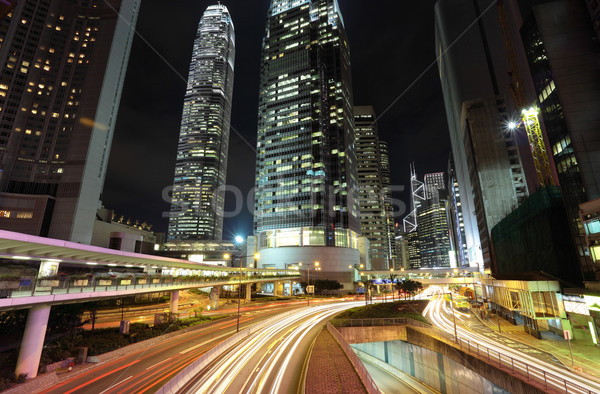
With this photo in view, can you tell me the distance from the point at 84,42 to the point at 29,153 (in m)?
52.3

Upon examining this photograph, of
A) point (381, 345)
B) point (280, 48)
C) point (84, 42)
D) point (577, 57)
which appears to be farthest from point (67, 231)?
point (577, 57)

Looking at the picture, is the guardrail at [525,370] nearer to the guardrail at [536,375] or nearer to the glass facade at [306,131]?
the guardrail at [536,375]

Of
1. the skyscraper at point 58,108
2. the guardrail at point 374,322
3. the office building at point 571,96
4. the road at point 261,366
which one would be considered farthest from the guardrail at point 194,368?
the skyscraper at point 58,108

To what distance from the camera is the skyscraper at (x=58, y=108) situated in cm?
9150

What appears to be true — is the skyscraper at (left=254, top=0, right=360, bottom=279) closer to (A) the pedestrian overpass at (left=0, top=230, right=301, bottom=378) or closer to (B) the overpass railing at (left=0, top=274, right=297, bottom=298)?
(B) the overpass railing at (left=0, top=274, right=297, bottom=298)

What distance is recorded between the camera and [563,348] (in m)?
30.4

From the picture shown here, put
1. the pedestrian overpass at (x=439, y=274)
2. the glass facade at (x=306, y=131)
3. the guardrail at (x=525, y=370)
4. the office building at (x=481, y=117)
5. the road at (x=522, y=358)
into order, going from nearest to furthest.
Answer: the guardrail at (x=525, y=370) → the road at (x=522, y=358) → the office building at (x=481, y=117) → the pedestrian overpass at (x=439, y=274) → the glass facade at (x=306, y=131)

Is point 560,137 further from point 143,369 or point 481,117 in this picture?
point 481,117

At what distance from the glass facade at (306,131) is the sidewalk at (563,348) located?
7847cm

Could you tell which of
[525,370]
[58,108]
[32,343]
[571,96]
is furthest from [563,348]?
[58,108]

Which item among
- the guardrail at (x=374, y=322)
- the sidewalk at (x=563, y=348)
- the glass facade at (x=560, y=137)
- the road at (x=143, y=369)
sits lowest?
the sidewalk at (x=563, y=348)

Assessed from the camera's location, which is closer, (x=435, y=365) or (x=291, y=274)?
(x=435, y=365)

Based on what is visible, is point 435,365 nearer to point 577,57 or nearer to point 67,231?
point 577,57

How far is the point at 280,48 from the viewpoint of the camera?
143375 mm
